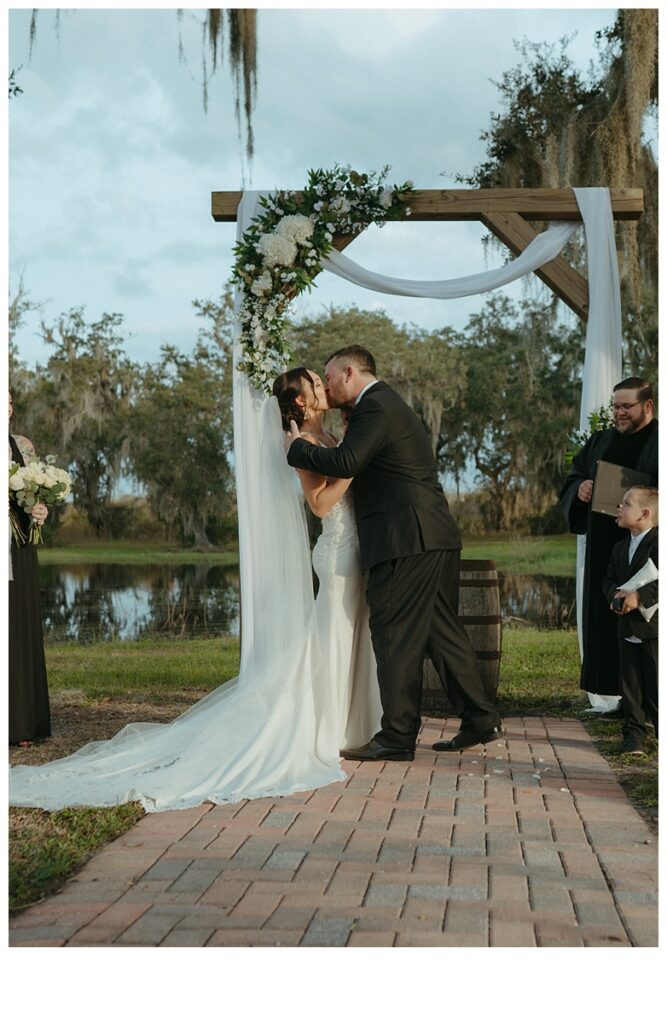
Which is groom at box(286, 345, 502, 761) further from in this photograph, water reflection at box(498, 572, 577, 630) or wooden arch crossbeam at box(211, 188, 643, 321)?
water reflection at box(498, 572, 577, 630)

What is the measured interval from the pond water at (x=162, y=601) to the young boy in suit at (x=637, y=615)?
9.19m

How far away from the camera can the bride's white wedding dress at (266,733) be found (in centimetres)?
459

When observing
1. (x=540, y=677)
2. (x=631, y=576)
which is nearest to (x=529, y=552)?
(x=540, y=677)

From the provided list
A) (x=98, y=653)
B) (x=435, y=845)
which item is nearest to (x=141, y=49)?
(x=98, y=653)

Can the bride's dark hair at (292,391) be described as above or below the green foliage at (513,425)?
below

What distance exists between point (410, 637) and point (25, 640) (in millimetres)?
1982

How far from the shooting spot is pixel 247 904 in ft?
10.5

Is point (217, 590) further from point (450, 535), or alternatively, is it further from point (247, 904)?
point (247, 904)

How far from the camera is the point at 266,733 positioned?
5.02 meters

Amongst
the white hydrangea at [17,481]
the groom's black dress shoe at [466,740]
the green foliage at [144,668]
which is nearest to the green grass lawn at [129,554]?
the green foliage at [144,668]

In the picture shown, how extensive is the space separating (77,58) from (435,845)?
23162 mm

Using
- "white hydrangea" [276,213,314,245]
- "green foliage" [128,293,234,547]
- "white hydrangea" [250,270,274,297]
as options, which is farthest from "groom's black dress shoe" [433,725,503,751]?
"green foliage" [128,293,234,547]

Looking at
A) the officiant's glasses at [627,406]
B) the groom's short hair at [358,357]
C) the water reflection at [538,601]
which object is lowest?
the water reflection at [538,601]

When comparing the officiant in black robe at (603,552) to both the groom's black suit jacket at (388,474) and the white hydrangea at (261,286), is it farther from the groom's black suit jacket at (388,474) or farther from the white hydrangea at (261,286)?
the white hydrangea at (261,286)
